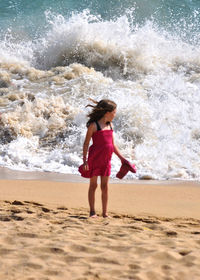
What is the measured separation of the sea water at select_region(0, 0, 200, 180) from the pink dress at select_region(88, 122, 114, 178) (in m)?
2.48

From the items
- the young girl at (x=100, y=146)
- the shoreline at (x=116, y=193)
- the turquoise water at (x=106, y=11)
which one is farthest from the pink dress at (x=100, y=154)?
the turquoise water at (x=106, y=11)

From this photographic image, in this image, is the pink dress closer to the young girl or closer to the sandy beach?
the young girl

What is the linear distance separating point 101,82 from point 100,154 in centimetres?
690

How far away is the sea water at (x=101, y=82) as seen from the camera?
8.14 m

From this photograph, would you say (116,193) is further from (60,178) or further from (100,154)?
(100,154)

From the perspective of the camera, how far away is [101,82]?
11391 mm

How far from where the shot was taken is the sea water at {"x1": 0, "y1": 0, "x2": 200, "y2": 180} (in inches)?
320

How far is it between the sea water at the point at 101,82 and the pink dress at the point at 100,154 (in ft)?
8.15

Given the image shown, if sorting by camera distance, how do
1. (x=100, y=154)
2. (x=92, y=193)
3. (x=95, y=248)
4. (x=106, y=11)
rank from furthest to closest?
1. (x=106, y=11)
2. (x=92, y=193)
3. (x=100, y=154)
4. (x=95, y=248)

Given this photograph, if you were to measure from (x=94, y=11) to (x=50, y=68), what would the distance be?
226 inches

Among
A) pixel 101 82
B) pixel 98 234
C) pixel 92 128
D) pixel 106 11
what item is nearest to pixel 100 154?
pixel 92 128

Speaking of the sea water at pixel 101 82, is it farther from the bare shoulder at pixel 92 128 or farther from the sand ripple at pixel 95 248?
the sand ripple at pixel 95 248

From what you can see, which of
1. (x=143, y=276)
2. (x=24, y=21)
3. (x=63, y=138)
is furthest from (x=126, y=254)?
(x=24, y=21)

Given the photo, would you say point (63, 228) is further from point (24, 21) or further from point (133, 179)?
point (24, 21)
